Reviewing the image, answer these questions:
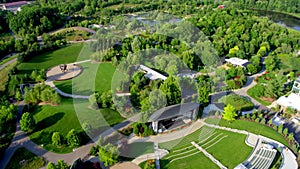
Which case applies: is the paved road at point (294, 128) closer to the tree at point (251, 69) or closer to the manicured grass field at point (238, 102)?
the manicured grass field at point (238, 102)

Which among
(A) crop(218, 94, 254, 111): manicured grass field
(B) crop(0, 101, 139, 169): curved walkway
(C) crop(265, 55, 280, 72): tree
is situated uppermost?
(C) crop(265, 55, 280, 72): tree

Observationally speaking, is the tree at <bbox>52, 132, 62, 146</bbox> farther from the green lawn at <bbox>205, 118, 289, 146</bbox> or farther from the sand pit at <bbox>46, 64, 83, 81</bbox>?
the green lawn at <bbox>205, 118, 289, 146</bbox>

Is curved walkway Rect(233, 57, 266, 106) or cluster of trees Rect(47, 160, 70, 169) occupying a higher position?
curved walkway Rect(233, 57, 266, 106)

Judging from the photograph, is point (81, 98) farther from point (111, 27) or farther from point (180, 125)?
point (111, 27)

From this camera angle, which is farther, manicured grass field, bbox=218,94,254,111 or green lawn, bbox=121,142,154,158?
manicured grass field, bbox=218,94,254,111

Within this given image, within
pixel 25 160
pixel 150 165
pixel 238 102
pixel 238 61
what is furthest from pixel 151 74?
pixel 25 160

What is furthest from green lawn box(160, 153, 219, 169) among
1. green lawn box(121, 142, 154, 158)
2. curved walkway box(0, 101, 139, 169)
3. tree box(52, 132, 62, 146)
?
tree box(52, 132, 62, 146)

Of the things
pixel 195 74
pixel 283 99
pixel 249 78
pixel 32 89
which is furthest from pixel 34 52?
pixel 283 99
